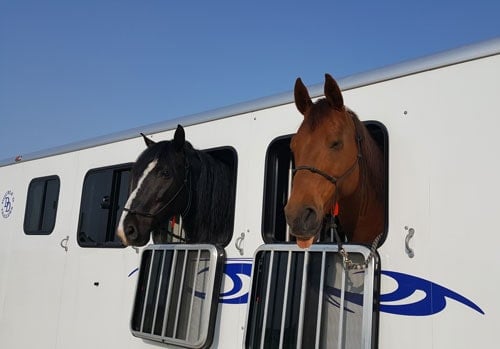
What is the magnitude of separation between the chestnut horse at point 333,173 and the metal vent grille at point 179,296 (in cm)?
113

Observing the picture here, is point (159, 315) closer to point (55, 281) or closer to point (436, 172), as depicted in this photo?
point (55, 281)

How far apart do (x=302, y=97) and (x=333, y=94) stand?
22 centimetres

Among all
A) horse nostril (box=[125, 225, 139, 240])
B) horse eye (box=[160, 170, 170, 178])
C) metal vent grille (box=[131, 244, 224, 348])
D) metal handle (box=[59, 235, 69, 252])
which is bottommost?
metal vent grille (box=[131, 244, 224, 348])

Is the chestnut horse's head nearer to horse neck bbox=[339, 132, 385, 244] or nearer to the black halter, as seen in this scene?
horse neck bbox=[339, 132, 385, 244]

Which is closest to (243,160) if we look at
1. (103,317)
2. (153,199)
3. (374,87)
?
(153,199)

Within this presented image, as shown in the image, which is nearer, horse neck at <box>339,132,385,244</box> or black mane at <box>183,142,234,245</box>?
horse neck at <box>339,132,385,244</box>

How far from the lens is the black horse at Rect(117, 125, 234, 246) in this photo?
141 inches

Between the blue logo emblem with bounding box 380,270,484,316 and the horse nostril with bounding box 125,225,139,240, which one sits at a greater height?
the horse nostril with bounding box 125,225,139,240

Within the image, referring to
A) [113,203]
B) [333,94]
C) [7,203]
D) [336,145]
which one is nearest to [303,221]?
[336,145]

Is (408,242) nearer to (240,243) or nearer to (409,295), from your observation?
(409,295)

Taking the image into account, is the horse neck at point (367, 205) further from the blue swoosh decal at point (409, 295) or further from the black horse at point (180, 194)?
the black horse at point (180, 194)

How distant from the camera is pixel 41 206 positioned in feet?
18.6

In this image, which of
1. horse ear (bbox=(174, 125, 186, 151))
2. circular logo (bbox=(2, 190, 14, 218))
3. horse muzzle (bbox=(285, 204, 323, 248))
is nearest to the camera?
horse muzzle (bbox=(285, 204, 323, 248))

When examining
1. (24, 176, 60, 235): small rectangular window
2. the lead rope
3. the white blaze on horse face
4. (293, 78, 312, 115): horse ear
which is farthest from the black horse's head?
(24, 176, 60, 235): small rectangular window
